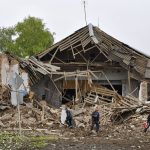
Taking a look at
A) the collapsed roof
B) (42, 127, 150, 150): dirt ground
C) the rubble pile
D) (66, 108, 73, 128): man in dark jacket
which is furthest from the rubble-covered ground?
the collapsed roof

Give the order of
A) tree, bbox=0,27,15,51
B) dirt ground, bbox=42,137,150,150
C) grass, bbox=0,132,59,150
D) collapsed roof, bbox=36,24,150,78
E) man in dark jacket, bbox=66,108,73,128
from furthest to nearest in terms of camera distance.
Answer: tree, bbox=0,27,15,51 < collapsed roof, bbox=36,24,150,78 < man in dark jacket, bbox=66,108,73,128 < dirt ground, bbox=42,137,150,150 < grass, bbox=0,132,59,150

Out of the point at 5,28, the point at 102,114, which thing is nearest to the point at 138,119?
the point at 102,114

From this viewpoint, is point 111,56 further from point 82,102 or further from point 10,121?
point 10,121

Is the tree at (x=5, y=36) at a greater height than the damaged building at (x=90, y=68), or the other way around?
the tree at (x=5, y=36)

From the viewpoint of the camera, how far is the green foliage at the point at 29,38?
209 feet

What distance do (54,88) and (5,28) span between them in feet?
121

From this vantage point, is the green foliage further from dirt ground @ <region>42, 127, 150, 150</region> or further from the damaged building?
dirt ground @ <region>42, 127, 150, 150</region>

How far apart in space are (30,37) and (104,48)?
30.3m

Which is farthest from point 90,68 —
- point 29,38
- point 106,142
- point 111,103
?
point 29,38

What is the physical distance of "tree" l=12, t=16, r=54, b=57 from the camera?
6384 centimetres

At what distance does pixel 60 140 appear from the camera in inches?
770

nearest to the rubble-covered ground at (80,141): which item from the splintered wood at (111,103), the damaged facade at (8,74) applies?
the splintered wood at (111,103)

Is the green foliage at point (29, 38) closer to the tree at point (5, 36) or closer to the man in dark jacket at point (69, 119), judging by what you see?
the tree at point (5, 36)

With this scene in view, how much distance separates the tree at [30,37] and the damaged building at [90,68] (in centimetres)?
2782
